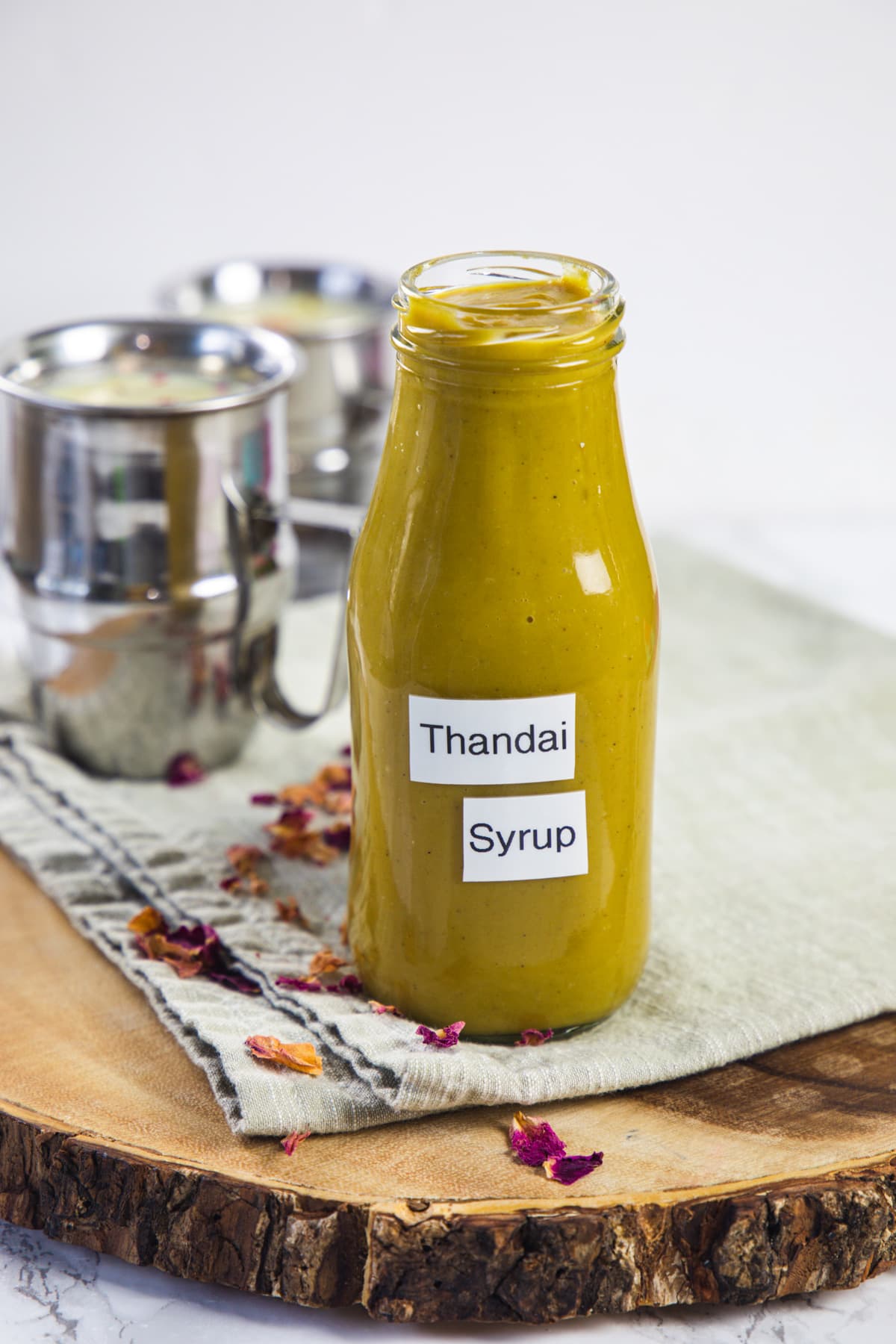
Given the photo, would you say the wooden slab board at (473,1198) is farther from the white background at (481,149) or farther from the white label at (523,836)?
the white background at (481,149)

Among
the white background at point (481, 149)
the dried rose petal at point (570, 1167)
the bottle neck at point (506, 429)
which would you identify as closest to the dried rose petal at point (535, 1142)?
the dried rose petal at point (570, 1167)

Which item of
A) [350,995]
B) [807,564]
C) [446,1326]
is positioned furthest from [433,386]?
[807,564]

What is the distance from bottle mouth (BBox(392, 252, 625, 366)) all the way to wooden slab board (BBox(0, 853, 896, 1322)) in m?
0.44

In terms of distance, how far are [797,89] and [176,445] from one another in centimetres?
136

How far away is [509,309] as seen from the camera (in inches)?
34.7

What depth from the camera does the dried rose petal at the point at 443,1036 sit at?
94 centimetres

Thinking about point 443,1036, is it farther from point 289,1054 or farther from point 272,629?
point 272,629

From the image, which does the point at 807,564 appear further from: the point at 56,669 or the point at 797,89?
the point at 56,669

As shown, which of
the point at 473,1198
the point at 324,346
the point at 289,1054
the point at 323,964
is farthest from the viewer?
the point at 324,346

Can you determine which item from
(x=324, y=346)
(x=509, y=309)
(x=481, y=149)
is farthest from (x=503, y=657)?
(x=481, y=149)

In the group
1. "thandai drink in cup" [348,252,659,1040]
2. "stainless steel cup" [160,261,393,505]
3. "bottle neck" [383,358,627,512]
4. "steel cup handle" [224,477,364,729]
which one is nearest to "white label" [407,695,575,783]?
"thandai drink in cup" [348,252,659,1040]

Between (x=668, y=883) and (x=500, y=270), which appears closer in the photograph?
(x=500, y=270)

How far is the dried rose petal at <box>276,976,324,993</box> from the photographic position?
102cm

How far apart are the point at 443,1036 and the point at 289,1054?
0.30 feet
